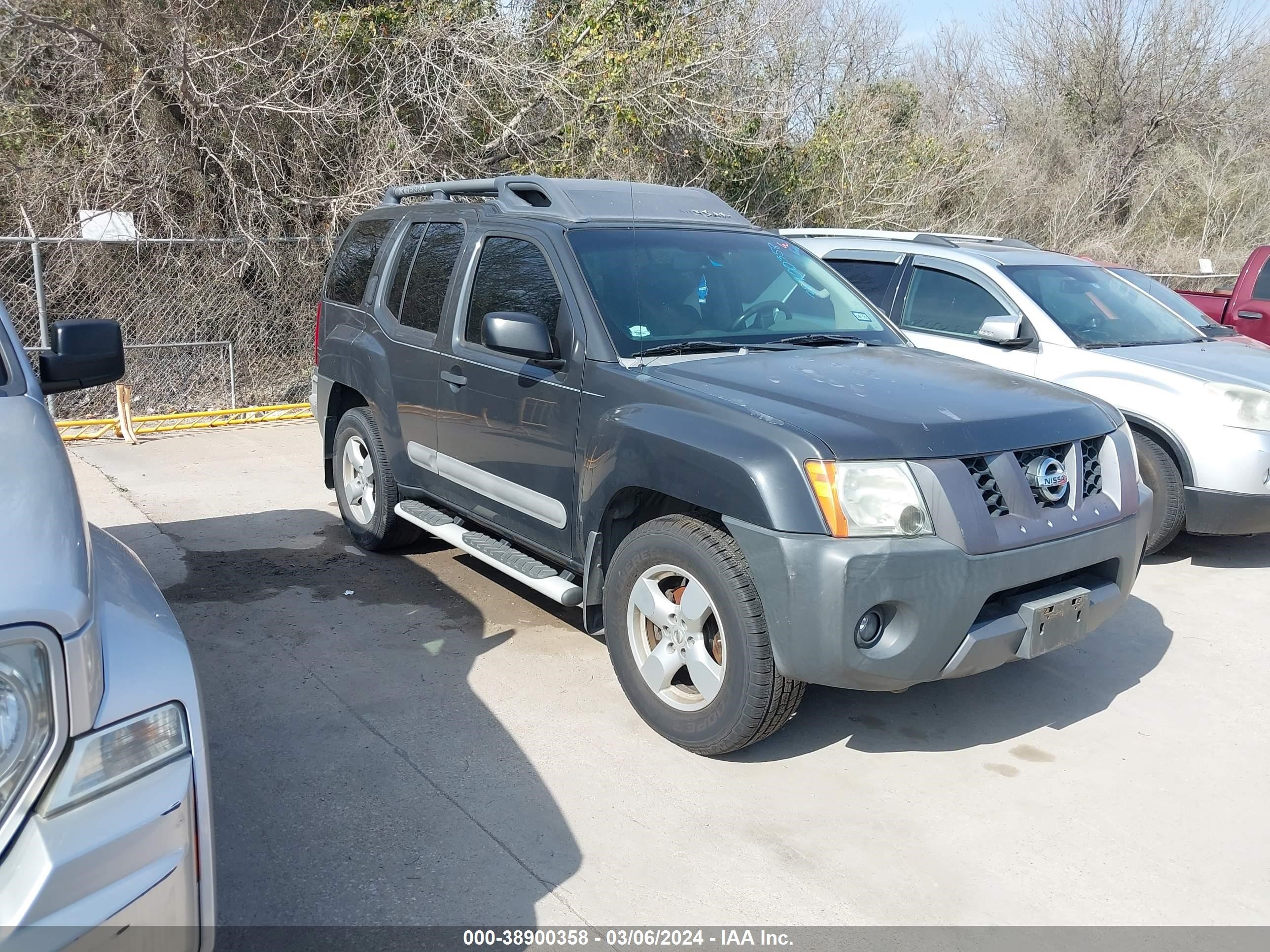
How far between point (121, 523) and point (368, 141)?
20.7 ft

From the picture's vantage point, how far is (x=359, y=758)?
12.5 ft

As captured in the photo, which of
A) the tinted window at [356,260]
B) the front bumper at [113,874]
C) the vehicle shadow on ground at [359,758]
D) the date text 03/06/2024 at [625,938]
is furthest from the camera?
the tinted window at [356,260]

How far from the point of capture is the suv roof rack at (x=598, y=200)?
4922 mm

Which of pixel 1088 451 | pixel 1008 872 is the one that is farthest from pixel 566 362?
pixel 1008 872

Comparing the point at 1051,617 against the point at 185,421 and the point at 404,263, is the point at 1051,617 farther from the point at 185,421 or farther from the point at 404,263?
the point at 185,421

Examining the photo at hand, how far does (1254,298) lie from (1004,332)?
192 inches

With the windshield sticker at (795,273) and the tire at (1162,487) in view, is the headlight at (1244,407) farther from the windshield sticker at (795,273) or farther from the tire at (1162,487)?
the windshield sticker at (795,273)

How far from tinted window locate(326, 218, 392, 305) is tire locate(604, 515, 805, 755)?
293cm

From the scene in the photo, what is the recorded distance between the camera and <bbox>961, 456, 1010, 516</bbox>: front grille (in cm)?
357

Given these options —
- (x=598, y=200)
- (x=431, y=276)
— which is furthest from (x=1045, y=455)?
(x=431, y=276)

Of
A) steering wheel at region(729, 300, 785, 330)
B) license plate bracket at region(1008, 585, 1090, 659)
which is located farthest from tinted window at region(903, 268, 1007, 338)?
license plate bracket at region(1008, 585, 1090, 659)

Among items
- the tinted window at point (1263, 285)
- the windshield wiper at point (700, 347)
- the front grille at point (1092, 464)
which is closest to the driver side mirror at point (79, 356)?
the windshield wiper at point (700, 347)

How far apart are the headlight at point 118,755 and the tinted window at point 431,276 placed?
3.38m

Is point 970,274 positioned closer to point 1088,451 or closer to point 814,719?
point 1088,451
